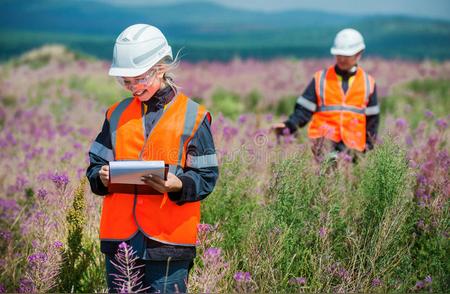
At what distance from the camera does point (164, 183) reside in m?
3.27

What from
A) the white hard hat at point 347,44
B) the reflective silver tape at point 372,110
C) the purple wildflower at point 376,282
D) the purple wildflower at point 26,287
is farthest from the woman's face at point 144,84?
the reflective silver tape at point 372,110

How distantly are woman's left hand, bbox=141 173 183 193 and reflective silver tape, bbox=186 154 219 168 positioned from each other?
0.55ft

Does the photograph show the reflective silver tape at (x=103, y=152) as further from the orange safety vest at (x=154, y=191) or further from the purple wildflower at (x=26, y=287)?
the purple wildflower at (x=26, y=287)

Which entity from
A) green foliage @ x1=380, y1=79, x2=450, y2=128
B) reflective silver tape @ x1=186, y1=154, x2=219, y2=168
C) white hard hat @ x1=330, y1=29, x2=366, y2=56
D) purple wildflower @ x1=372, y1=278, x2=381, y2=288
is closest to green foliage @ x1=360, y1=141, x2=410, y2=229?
purple wildflower @ x1=372, y1=278, x2=381, y2=288

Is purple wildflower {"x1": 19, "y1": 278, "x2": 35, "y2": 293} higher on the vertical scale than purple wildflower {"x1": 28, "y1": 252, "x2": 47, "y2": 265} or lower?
lower

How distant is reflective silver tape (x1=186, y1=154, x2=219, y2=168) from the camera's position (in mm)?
3496

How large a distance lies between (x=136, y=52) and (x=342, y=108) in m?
3.50

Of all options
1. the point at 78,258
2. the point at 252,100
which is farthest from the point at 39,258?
the point at 252,100

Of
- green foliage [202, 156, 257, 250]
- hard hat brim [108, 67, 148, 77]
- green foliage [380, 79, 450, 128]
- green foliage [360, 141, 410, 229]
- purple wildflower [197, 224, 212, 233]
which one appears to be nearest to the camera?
hard hat brim [108, 67, 148, 77]

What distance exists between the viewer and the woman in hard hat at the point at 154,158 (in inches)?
136

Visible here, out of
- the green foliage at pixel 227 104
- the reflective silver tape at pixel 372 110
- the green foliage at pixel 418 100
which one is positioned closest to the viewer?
the reflective silver tape at pixel 372 110

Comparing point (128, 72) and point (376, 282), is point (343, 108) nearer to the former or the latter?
point (376, 282)

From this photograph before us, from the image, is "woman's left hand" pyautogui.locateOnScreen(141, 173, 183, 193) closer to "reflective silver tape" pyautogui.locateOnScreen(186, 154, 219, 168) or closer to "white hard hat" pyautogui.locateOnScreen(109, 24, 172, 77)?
"reflective silver tape" pyautogui.locateOnScreen(186, 154, 219, 168)

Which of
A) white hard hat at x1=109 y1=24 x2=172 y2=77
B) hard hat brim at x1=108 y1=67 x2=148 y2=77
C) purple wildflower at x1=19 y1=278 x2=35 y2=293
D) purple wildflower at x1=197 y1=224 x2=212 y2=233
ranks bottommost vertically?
purple wildflower at x1=19 y1=278 x2=35 y2=293
